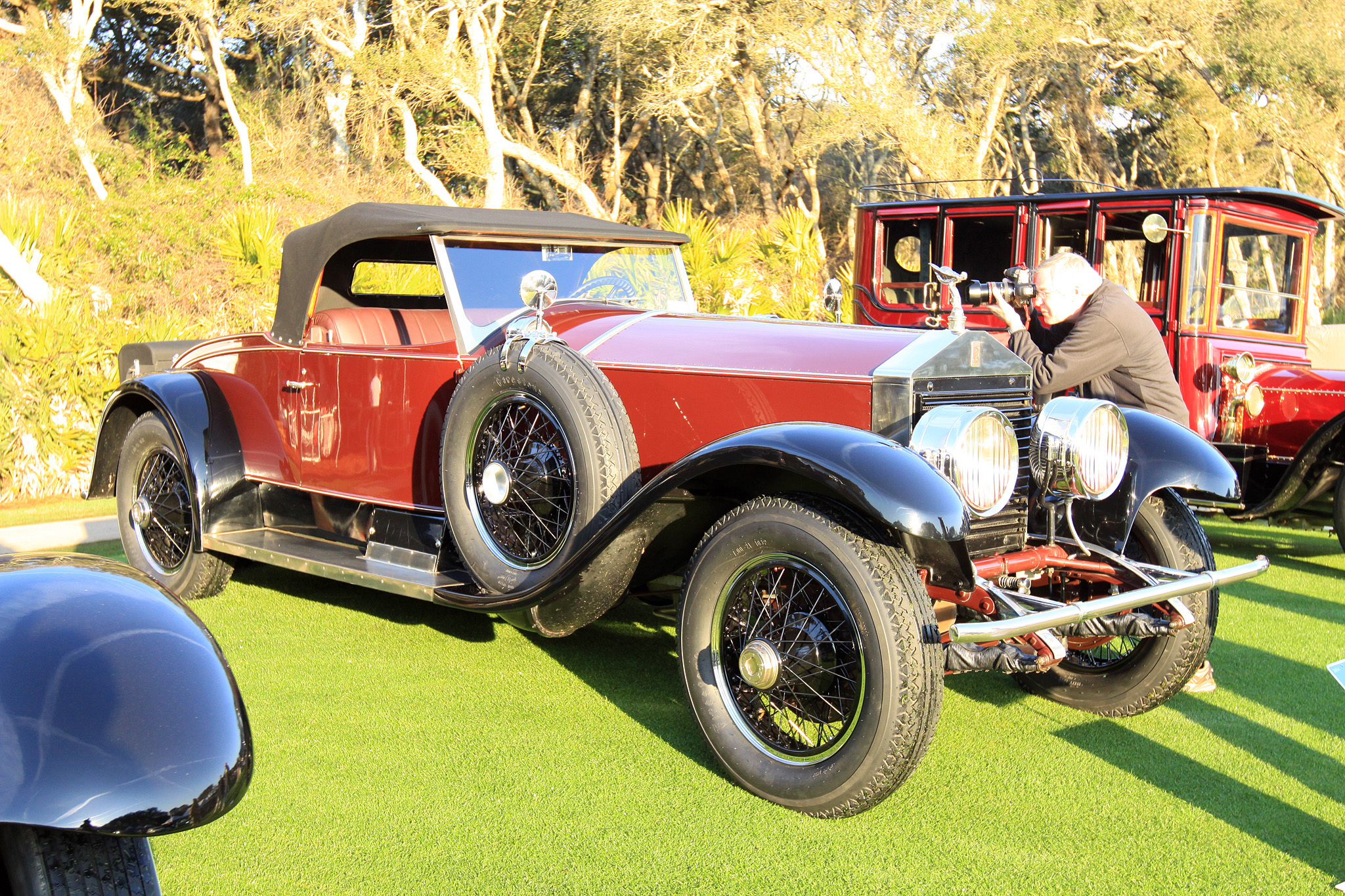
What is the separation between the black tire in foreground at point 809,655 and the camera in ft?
9.04

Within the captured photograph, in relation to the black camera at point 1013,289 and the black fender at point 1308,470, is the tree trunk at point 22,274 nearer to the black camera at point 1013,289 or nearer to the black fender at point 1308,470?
the black camera at point 1013,289

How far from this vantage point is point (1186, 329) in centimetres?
675

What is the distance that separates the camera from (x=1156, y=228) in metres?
6.76

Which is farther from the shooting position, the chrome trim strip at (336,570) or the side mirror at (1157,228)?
the side mirror at (1157,228)

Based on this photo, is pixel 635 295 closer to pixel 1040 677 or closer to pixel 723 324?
pixel 723 324

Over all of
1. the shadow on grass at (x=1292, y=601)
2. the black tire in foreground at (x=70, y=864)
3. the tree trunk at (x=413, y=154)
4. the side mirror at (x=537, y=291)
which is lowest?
the shadow on grass at (x=1292, y=601)

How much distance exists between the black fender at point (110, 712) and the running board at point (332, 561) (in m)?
2.14

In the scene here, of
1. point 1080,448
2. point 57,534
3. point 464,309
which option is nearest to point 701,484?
point 1080,448

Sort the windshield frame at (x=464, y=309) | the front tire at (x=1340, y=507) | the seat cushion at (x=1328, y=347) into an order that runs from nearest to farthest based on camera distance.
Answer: the windshield frame at (x=464, y=309), the front tire at (x=1340, y=507), the seat cushion at (x=1328, y=347)

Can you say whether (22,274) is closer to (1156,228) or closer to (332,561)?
(332,561)

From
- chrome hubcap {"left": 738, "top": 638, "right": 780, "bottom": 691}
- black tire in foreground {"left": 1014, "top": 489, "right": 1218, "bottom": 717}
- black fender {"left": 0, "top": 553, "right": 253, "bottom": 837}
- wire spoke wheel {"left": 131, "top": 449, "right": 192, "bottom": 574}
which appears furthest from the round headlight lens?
black fender {"left": 0, "top": 553, "right": 253, "bottom": 837}

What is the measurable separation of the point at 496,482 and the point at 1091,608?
6.52 ft

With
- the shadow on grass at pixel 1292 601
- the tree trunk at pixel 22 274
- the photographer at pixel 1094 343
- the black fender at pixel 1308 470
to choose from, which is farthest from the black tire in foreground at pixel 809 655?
the tree trunk at pixel 22 274

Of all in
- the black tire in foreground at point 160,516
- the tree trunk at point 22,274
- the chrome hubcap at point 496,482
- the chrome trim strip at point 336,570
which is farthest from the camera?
the tree trunk at point 22,274
